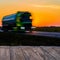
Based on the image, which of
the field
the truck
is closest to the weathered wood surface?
the field

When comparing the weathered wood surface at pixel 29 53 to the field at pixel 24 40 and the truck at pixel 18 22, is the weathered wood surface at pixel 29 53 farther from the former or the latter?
the truck at pixel 18 22

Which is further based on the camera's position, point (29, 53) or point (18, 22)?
point (18, 22)

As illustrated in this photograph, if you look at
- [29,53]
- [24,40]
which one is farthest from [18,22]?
[29,53]

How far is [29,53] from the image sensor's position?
191cm

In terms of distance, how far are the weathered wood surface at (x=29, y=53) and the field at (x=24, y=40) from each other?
44 millimetres

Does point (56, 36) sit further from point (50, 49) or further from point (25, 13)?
point (25, 13)

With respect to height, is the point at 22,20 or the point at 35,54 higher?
the point at 22,20

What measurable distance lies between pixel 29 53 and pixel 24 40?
0.52 feet

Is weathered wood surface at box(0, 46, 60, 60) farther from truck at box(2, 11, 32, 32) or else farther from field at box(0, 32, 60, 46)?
truck at box(2, 11, 32, 32)

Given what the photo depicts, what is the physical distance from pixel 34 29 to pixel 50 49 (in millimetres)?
A: 212

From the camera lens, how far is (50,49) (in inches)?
78.4

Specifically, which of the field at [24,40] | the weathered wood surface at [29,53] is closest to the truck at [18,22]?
the field at [24,40]

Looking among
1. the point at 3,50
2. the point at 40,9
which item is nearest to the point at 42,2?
the point at 40,9

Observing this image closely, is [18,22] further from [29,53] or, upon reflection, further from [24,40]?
[29,53]
